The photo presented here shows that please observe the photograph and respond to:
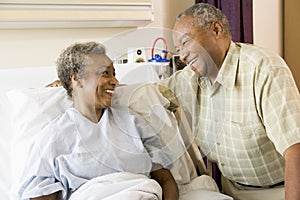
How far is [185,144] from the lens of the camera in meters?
1.43

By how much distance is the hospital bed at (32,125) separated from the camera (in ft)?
4.63

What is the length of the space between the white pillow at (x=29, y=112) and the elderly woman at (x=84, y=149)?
0.12m

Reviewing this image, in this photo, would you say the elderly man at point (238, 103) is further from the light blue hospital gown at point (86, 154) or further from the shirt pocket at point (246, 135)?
A: the light blue hospital gown at point (86, 154)

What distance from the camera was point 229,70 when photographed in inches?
55.6

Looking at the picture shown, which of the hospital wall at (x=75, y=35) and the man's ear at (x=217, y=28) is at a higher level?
the man's ear at (x=217, y=28)

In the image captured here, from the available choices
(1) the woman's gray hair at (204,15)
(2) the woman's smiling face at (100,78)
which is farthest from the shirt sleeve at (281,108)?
(2) the woman's smiling face at (100,78)

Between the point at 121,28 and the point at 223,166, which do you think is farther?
the point at 121,28

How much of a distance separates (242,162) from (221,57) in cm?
36

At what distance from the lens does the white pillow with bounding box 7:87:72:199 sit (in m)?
1.49

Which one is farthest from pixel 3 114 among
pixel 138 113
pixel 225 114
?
pixel 225 114

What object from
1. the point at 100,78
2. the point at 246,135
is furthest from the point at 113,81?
the point at 246,135

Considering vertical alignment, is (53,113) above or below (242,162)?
above

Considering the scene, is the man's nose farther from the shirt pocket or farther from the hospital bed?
the shirt pocket

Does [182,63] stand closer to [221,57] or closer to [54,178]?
[221,57]
